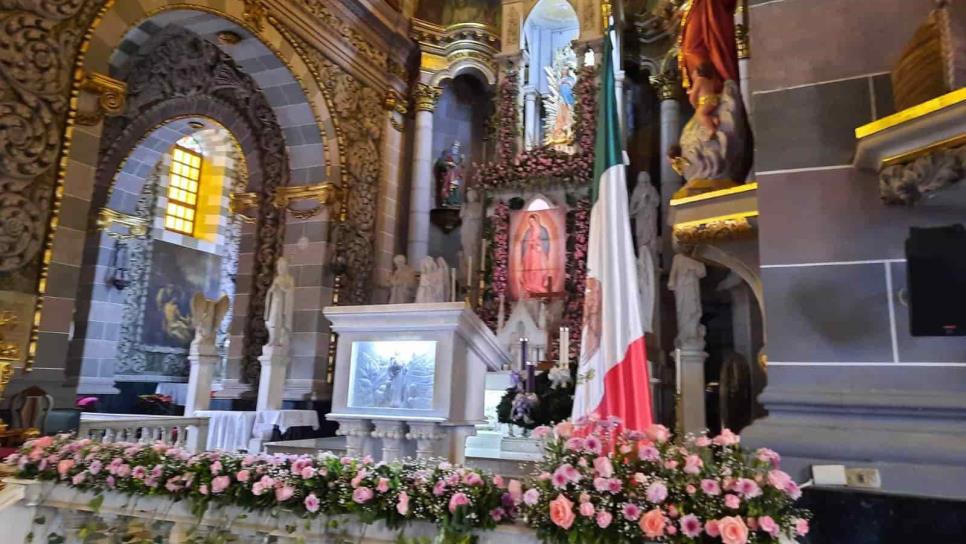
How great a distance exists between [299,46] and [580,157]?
513cm

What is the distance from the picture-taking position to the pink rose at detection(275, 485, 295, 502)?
100 inches

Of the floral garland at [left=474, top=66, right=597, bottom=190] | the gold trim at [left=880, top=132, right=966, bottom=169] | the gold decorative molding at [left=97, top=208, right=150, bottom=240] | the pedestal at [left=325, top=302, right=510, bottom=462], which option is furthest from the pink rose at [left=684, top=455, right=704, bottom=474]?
the gold decorative molding at [left=97, top=208, right=150, bottom=240]

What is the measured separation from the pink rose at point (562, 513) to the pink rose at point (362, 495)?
77 cm

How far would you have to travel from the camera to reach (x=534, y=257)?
11406 mm

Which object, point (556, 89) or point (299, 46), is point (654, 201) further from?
point (299, 46)

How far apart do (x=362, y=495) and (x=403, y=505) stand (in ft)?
0.62

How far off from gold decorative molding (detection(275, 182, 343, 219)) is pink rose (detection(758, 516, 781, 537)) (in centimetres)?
909

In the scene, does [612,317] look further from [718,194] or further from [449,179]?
[449,179]

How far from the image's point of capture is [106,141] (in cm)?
1052

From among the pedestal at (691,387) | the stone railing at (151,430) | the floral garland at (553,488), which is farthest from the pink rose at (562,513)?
the pedestal at (691,387)

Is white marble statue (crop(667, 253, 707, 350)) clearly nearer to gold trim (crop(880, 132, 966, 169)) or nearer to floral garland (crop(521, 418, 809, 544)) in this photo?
gold trim (crop(880, 132, 966, 169))

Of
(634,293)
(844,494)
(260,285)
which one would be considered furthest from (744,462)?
(260,285)

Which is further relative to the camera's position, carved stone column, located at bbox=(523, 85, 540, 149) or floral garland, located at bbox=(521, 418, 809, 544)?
carved stone column, located at bbox=(523, 85, 540, 149)

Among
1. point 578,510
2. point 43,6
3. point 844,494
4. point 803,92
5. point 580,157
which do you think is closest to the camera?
point 578,510
